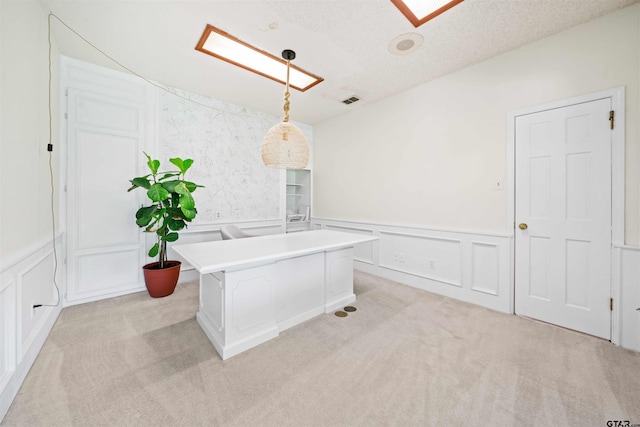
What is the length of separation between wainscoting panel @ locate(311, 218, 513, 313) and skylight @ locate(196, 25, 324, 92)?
7.97ft

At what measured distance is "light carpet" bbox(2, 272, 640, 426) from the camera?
1.35m

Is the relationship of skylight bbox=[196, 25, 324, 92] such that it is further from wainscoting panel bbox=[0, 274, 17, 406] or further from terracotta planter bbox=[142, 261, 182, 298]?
terracotta planter bbox=[142, 261, 182, 298]

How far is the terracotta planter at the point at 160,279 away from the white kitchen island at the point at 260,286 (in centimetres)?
97

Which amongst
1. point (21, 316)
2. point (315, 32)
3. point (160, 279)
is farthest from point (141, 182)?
point (315, 32)

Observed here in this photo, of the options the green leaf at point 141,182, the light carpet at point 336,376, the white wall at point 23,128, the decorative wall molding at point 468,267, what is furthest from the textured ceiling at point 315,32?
the light carpet at point 336,376

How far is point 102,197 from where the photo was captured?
2.94 metres

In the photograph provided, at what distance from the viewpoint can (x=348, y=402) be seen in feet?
4.73

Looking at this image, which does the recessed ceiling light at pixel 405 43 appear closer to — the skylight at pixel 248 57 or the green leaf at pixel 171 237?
the skylight at pixel 248 57

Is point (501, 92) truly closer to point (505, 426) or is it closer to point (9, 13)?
point (505, 426)

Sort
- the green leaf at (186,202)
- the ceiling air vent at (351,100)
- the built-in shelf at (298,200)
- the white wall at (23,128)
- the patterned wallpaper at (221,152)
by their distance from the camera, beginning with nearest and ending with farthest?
the white wall at (23,128) → the green leaf at (186,202) → the patterned wallpaper at (221,152) → the ceiling air vent at (351,100) → the built-in shelf at (298,200)

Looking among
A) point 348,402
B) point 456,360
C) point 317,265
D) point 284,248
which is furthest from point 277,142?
point 456,360

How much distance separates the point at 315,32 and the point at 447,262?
2994 mm

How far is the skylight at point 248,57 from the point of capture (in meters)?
2.39

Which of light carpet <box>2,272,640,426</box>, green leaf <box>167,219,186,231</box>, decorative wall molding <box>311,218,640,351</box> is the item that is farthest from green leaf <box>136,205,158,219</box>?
decorative wall molding <box>311,218,640,351</box>
